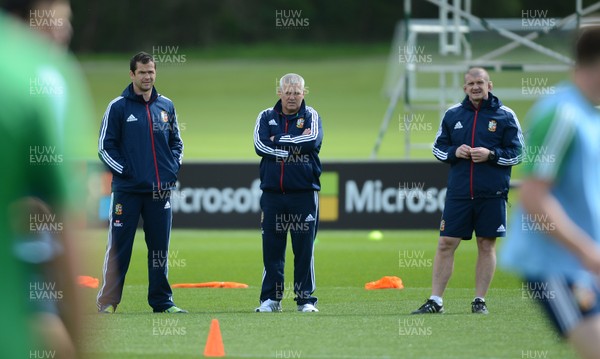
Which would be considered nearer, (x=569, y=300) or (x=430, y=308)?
(x=569, y=300)

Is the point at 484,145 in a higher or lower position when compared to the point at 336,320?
higher

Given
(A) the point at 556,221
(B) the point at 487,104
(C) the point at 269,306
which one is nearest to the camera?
(A) the point at 556,221

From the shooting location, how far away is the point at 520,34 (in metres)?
21.5

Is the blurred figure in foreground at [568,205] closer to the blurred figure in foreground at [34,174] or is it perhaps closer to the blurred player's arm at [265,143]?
the blurred figure in foreground at [34,174]

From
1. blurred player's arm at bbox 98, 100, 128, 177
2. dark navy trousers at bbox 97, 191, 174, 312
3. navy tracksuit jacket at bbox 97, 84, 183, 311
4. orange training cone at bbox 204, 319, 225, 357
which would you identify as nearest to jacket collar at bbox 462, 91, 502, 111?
navy tracksuit jacket at bbox 97, 84, 183, 311

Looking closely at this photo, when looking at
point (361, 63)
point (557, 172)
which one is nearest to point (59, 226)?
point (557, 172)

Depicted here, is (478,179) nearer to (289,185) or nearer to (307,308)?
(289,185)

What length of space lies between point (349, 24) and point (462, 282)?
42.8 m

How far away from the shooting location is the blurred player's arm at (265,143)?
1077 centimetres

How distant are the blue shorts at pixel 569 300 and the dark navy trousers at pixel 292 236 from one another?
19.3ft

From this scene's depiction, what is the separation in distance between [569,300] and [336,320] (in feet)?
17.0

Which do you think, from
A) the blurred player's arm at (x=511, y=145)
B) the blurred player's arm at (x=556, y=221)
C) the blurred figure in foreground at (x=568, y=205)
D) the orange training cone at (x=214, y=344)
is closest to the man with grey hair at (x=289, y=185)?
the blurred player's arm at (x=511, y=145)

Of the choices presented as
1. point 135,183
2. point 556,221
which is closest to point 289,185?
point 135,183

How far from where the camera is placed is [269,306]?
428 inches
